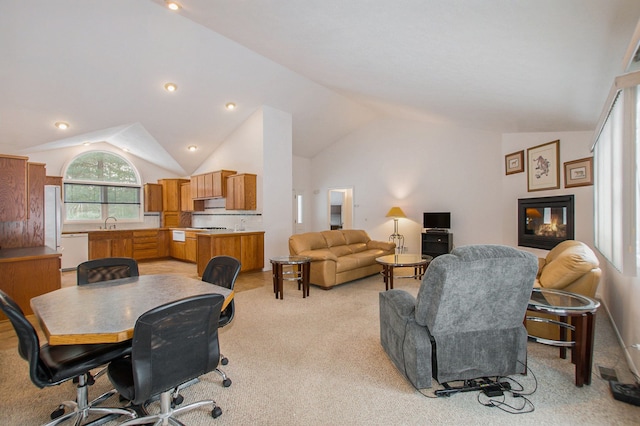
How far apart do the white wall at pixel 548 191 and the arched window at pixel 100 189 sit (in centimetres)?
888

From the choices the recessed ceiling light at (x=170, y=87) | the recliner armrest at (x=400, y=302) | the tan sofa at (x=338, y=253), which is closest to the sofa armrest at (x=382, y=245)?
the tan sofa at (x=338, y=253)

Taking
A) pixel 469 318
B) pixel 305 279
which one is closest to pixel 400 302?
pixel 469 318

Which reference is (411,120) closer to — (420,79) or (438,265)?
(420,79)

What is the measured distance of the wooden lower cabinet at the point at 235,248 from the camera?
5.52m

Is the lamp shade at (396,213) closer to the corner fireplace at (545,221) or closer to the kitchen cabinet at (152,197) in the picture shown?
the corner fireplace at (545,221)

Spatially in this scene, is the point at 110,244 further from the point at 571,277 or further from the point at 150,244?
the point at 571,277

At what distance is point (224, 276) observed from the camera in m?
2.55

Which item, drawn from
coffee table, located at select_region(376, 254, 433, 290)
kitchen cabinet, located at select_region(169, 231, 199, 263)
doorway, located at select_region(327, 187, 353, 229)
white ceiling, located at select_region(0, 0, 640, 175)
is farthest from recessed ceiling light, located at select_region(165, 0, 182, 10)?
doorway, located at select_region(327, 187, 353, 229)

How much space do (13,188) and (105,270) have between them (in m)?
2.12

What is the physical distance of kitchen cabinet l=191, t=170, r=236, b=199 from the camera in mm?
6766

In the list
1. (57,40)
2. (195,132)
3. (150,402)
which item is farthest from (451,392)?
(195,132)

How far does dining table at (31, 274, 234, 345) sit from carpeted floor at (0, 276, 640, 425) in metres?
0.71

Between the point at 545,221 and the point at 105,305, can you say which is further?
the point at 545,221

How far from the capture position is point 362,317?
3512mm
